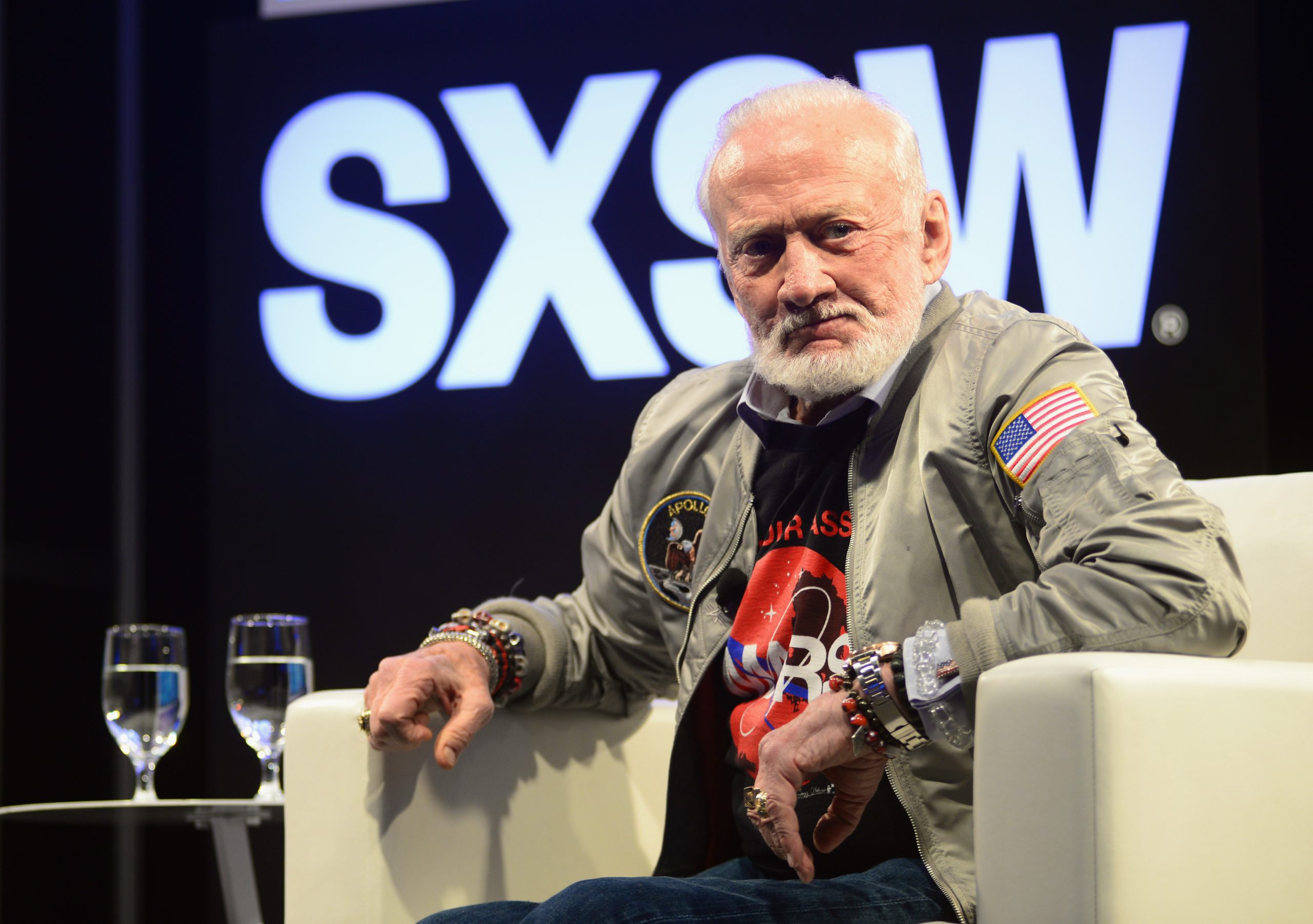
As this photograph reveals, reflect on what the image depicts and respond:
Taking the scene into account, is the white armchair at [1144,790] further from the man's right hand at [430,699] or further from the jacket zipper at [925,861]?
the man's right hand at [430,699]

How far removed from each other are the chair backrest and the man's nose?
0.53m

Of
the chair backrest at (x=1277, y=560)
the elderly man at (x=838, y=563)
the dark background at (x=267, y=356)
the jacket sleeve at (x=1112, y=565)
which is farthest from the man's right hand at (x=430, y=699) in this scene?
the dark background at (x=267, y=356)

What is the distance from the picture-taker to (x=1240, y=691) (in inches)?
34.3

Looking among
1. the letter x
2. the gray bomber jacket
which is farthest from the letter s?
the gray bomber jacket

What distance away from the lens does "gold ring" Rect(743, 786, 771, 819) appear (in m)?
1.14

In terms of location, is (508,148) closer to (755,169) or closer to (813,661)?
(755,169)

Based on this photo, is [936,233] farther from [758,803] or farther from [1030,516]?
[758,803]

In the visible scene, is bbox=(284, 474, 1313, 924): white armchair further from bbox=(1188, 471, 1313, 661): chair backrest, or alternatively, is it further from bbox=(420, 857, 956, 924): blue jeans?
bbox=(1188, 471, 1313, 661): chair backrest

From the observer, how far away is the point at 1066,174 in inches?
121

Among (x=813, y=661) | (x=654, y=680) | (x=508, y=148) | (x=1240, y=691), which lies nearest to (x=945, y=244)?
(x=813, y=661)

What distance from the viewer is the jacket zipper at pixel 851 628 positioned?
1.18 m

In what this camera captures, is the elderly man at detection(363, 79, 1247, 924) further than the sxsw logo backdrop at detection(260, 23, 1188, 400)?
No

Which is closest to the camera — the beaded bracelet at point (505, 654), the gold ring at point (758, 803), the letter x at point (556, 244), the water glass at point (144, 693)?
the gold ring at point (758, 803)

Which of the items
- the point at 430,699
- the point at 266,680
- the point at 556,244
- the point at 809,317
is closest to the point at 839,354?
the point at 809,317
